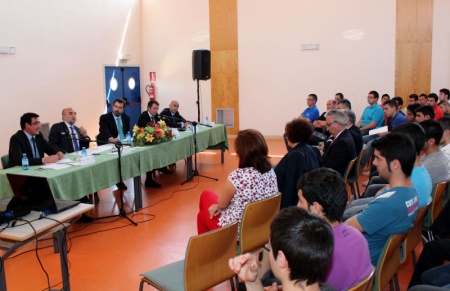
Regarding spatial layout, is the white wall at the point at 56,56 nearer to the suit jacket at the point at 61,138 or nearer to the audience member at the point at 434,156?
the suit jacket at the point at 61,138

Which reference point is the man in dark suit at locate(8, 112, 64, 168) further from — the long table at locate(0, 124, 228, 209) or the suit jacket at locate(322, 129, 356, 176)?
the suit jacket at locate(322, 129, 356, 176)

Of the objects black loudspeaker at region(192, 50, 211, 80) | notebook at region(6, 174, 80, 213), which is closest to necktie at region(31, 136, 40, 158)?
notebook at region(6, 174, 80, 213)

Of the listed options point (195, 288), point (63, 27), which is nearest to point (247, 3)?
point (63, 27)

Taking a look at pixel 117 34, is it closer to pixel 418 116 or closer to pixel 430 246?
pixel 418 116

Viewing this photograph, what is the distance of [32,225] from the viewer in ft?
8.51

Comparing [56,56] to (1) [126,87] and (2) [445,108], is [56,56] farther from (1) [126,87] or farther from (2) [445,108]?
(2) [445,108]

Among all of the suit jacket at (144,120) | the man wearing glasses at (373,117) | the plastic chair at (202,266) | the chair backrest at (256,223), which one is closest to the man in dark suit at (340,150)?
the chair backrest at (256,223)

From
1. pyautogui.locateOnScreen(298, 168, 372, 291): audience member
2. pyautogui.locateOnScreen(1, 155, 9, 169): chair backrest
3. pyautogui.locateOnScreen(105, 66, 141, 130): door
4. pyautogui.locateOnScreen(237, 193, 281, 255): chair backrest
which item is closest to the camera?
pyautogui.locateOnScreen(298, 168, 372, 291): audience member

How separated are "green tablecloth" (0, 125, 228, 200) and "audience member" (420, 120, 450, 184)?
3.24m

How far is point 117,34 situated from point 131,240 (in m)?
7.35

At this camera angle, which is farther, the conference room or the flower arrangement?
the conference room

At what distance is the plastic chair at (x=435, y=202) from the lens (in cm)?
313

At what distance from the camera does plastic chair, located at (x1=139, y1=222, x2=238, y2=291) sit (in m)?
2.22

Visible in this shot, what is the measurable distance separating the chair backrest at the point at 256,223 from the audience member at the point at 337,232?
0.72 meters
